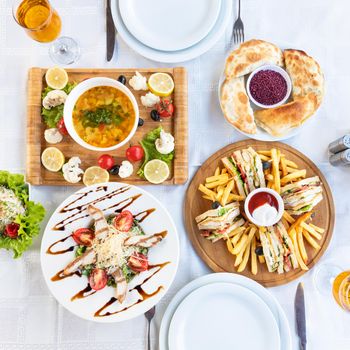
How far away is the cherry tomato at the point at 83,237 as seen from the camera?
6.64 ft

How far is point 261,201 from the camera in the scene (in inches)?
82.7

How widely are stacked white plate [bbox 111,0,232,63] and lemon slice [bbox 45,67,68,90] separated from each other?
1.05ft

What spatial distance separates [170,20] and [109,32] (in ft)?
0.95

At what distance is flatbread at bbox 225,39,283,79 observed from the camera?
2.13 m

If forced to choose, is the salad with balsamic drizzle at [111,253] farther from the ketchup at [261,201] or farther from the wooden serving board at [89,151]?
the ketchup at [261,201]

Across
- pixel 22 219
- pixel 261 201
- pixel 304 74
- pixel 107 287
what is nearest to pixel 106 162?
pixel 22 219

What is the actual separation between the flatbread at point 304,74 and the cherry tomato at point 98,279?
44.8 inches

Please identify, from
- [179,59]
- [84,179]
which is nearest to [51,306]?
[84,179]

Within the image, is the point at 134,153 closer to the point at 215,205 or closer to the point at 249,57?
the point at 215,205

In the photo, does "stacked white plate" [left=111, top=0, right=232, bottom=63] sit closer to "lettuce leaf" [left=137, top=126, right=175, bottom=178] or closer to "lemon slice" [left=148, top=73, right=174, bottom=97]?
"lemon slice" [left=148, top=73, right=174, bottom=97]

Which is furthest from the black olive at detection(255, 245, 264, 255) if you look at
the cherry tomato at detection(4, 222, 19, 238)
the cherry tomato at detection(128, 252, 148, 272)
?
the cherry tomato at detection(4, 222, 19, 238)

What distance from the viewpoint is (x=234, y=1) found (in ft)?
7.48

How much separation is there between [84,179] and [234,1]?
1.08 meters

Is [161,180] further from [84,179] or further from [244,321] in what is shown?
[244,321]
